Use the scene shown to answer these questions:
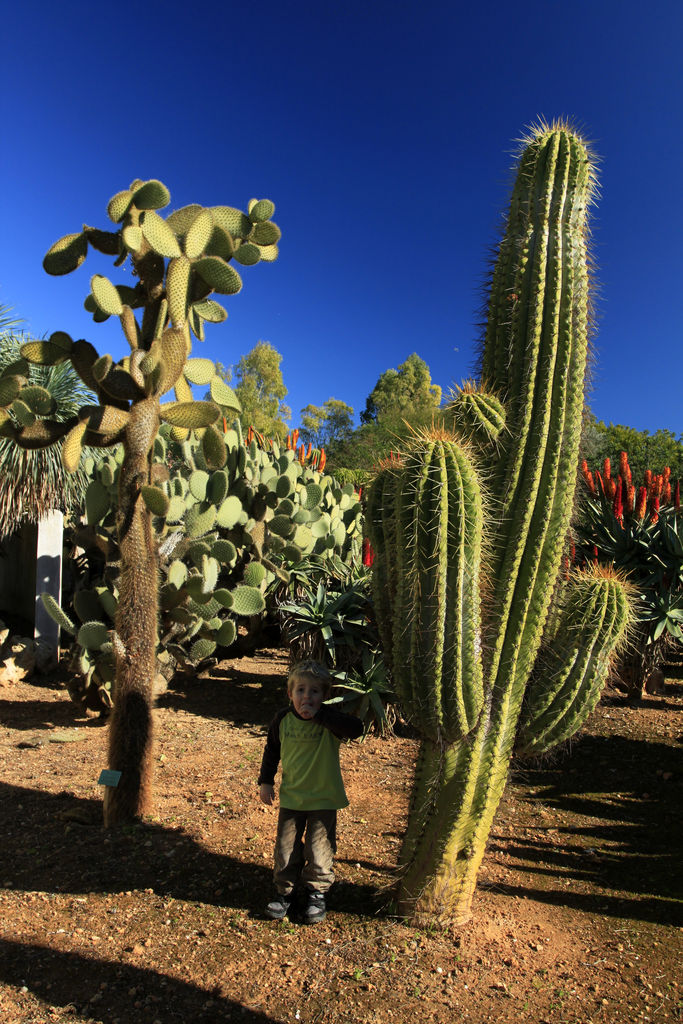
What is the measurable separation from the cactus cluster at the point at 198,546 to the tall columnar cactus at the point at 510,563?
5.29ft

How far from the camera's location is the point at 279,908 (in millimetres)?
2863

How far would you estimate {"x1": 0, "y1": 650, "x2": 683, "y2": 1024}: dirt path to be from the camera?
2.37 m

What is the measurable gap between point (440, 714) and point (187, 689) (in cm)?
471

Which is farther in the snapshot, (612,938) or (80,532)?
(80,532)

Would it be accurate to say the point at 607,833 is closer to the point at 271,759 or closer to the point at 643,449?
the point at 271,759

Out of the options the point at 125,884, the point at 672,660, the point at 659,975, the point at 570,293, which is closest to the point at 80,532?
the point at 125,884

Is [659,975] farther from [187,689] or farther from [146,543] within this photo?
[187,689]

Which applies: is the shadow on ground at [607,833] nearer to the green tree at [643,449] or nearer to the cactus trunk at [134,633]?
the cactus trunk at [134,633]

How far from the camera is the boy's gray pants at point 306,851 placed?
113 inches

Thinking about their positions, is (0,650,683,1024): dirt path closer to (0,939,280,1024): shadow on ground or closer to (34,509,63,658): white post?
(0,939,280,1024): shadow on ground

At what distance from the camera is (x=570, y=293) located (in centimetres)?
287

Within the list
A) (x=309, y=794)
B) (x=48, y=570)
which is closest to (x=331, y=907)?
(x=309, y=794)

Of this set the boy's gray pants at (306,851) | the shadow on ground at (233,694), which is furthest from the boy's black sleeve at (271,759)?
the shadow on ground at (233,694)

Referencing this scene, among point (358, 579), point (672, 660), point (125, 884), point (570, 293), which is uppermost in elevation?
point (570, 293)
